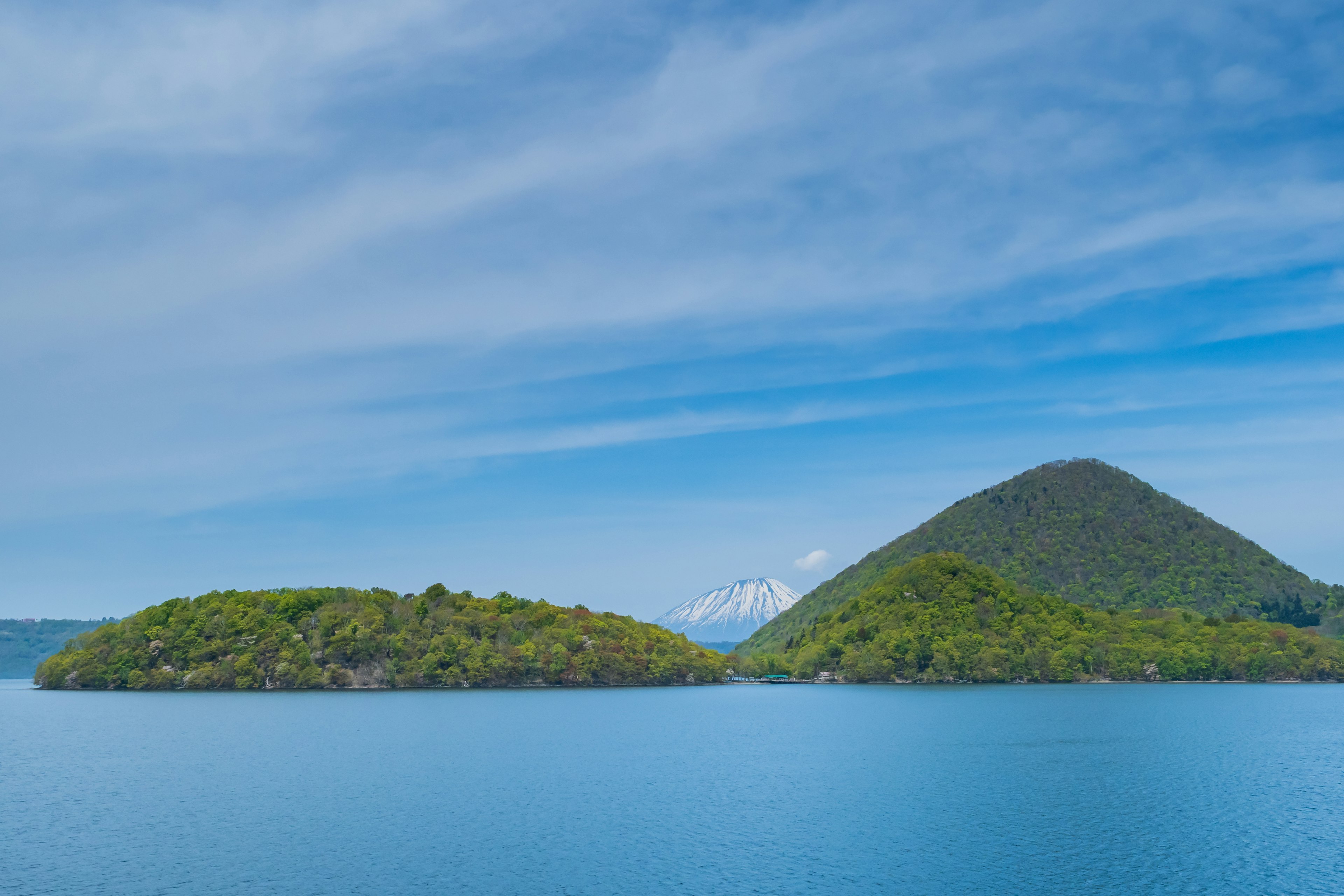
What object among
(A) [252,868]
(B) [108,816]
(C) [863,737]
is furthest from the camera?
(C) [863,737]

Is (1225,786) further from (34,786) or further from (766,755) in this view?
(34,786)

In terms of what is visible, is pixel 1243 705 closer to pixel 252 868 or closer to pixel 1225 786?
pixel 1225 786

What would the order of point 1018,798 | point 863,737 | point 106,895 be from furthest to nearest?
point 863,737
point 1018,798
point 106,895

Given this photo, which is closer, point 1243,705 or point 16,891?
point 16,891

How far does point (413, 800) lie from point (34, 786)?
1246 inches

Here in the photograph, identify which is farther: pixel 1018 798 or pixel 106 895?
pixel 1018 798

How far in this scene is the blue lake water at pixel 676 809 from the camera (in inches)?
1875

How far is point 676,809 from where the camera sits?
65.9 meters

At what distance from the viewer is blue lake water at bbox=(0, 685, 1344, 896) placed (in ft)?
156

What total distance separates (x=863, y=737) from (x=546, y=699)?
9560 centimetres

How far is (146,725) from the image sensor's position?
130 meters

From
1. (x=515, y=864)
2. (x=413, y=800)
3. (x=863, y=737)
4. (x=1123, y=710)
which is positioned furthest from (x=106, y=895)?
(x=1123, y=710)

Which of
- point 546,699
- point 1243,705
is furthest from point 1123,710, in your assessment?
point 546,699

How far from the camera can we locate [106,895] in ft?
142
